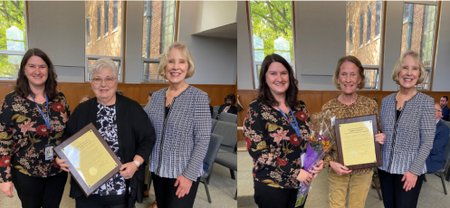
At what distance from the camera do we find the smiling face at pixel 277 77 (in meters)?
1.59

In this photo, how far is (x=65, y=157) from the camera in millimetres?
1512

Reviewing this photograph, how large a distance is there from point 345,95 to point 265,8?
108 centimetres

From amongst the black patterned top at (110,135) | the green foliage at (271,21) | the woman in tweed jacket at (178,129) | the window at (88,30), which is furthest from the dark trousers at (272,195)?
the window at (88,30)

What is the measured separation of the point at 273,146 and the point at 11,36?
9.11m

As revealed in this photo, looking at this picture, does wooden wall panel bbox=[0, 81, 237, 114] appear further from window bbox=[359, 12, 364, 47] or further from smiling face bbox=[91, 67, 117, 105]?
smiling face bbox=[91, 67, 117, 105]

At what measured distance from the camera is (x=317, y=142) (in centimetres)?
162

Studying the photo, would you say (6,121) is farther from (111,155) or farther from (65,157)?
(111,155)

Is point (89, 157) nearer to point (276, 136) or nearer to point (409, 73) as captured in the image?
point (276, 136)

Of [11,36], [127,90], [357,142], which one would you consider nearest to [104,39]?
[127,90]

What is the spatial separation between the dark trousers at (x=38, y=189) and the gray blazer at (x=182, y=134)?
2.85ft

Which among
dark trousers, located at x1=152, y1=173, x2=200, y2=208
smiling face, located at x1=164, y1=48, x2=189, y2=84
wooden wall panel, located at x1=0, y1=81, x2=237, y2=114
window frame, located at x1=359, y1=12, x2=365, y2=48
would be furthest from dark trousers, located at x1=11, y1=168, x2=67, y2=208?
wooden wall panel, located at x1=0, y1=81, x2=237, y2=114

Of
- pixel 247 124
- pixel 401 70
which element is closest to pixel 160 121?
pixel 247 124

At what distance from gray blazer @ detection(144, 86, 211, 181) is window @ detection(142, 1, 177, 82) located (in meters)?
8.00

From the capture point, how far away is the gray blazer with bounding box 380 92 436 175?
6.23ft
